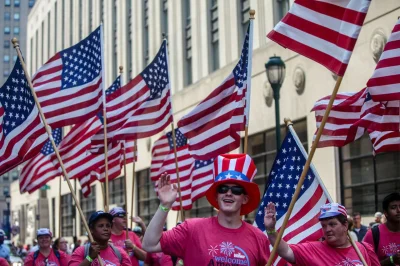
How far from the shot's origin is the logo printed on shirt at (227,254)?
236 inches

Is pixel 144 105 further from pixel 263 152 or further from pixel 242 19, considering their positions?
pixel 242 19

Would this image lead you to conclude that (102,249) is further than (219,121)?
No

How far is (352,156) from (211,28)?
457 inches

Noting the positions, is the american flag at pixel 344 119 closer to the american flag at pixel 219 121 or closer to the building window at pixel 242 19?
the american flag at pixel 219 121

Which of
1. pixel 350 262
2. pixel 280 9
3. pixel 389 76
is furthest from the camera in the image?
pixel 280 9

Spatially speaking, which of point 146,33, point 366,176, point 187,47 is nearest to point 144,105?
point 366,176

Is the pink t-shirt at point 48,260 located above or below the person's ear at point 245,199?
below

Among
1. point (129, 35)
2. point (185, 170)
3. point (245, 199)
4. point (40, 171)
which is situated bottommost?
point (245, 199)

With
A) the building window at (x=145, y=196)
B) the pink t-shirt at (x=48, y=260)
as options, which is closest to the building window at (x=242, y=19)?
the building window at (x=145, y=196)

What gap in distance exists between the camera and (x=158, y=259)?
450 inches

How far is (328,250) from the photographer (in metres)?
6.83

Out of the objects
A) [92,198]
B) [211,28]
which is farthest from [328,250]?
[92,198]

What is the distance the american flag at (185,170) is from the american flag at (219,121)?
2.34 meters

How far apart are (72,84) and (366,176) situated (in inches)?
472
